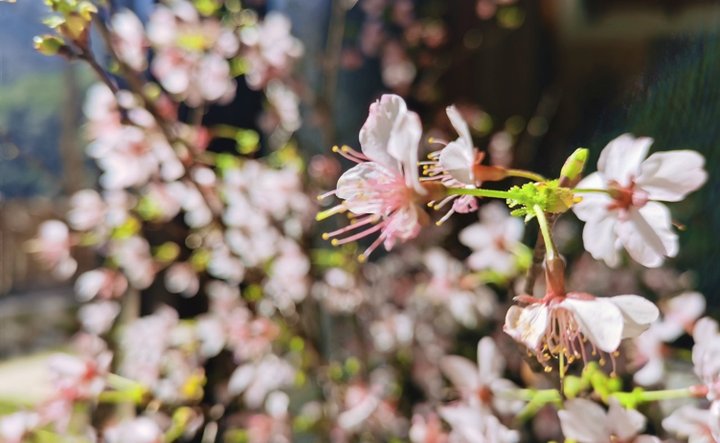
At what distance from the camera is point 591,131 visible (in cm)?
70

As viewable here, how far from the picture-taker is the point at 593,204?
366 mm

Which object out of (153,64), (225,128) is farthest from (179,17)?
(225,128)

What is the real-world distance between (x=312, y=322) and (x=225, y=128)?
324mm

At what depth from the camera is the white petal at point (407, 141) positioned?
0.96 ft

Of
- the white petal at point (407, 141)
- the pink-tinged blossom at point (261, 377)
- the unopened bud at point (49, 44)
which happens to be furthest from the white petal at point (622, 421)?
the pink-tinged blossom at point (261, 377)

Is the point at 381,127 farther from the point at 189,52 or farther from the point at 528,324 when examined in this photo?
the point at 189,52

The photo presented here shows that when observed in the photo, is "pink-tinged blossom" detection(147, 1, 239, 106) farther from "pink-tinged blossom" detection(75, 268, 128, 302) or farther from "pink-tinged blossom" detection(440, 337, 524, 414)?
"pink-tinged blossom" detection(440, 337, 524, 414)

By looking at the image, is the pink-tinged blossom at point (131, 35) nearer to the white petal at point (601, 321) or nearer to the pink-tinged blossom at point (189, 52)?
the pink-tinged blossom at point (189, 52)

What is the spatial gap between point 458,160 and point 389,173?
4cm

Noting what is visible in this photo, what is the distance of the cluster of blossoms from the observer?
0.57 m

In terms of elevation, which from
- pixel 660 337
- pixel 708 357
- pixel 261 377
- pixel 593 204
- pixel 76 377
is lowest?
pixel 261 377

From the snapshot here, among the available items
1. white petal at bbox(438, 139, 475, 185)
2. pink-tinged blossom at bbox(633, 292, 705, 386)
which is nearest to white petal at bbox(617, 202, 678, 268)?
white petal at bbox(438, 139, 475, 185)

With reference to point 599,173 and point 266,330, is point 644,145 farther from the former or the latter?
point 266,330

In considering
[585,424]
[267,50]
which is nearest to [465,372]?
[585,424]
